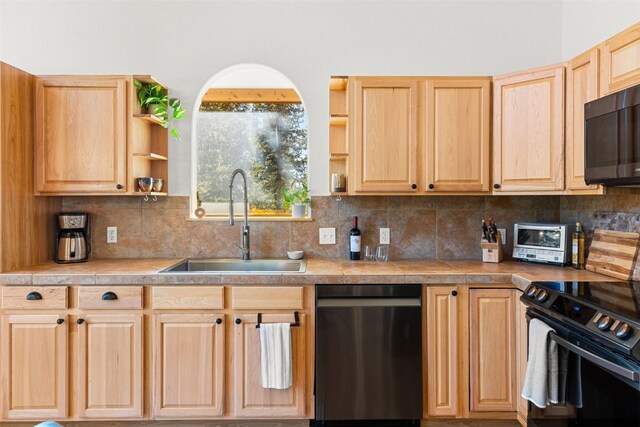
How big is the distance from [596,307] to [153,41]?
10.2 feet

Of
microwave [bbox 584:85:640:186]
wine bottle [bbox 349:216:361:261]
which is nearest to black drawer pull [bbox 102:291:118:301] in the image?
wine bottle [bbox 349:216:361:261]

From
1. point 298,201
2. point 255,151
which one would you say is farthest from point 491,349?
point 255,151

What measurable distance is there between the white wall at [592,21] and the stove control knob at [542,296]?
161 cm

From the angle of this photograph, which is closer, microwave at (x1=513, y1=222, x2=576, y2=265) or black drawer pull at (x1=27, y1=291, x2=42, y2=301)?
black drawer pull at (x1=27, y1=291, x2=42, y2=301)

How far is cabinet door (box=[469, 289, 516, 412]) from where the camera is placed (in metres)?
2.27

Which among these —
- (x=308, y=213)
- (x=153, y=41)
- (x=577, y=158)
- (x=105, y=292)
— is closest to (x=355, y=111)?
(x=308, y=213)

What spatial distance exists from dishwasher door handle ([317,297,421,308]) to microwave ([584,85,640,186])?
44.8 inches

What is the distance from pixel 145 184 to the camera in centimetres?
263

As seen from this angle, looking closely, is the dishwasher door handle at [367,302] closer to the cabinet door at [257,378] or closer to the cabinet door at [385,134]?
the cabinet door at [257,378]

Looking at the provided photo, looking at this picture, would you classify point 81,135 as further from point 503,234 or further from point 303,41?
point 503,234

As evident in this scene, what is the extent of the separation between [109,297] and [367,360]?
1.47 meters

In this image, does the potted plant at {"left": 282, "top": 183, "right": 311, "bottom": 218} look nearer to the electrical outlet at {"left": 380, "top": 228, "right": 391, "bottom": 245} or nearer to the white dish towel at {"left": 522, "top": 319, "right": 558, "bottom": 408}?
the electrical outlet at {"left": 380, "top": 228, "right": 391, "bottom": 245}

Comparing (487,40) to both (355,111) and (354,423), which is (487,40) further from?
(354,423)

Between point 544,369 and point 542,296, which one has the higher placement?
point 542,296
